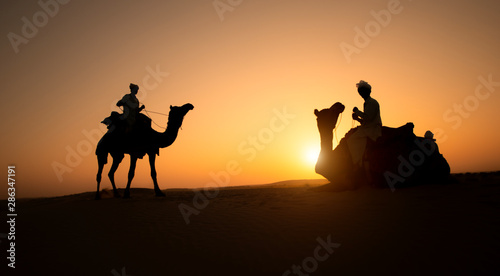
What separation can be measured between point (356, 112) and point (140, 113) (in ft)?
27.4

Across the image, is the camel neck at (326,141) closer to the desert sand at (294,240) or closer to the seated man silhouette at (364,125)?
the seated man silhouette at (364,125)

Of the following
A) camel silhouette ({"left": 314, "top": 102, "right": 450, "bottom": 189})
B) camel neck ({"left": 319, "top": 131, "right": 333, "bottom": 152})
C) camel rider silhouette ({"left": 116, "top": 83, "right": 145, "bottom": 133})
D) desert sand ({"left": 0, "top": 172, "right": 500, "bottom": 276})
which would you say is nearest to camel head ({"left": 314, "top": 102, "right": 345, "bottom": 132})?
camel silhouette ({"left": 314, "top": 102, "right": 450, "bottom": 189})

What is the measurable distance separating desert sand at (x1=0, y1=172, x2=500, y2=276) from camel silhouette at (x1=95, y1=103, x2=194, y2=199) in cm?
481

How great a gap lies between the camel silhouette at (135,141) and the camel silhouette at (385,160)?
606 cm

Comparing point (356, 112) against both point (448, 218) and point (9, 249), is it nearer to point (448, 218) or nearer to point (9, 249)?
point (448, 218)

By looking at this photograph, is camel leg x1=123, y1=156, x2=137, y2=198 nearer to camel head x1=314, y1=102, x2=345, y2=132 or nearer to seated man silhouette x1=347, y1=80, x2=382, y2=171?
camel head x1=314, y1=102, x2=345, y2=132

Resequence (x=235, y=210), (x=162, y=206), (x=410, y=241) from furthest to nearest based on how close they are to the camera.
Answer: (x=162, y=206)
(x=235, y=210)
(x=410, y=241)

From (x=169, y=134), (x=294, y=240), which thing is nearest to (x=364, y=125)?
(x=294, y=240)

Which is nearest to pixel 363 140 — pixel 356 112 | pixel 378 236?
pixel 356 112

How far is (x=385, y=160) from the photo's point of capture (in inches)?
339

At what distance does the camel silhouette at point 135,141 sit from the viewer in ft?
39.4

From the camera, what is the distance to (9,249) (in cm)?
515

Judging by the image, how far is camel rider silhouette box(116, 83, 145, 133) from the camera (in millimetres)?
11805

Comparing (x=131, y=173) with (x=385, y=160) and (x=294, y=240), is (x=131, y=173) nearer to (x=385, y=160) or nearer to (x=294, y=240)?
(x=294, y=240)
